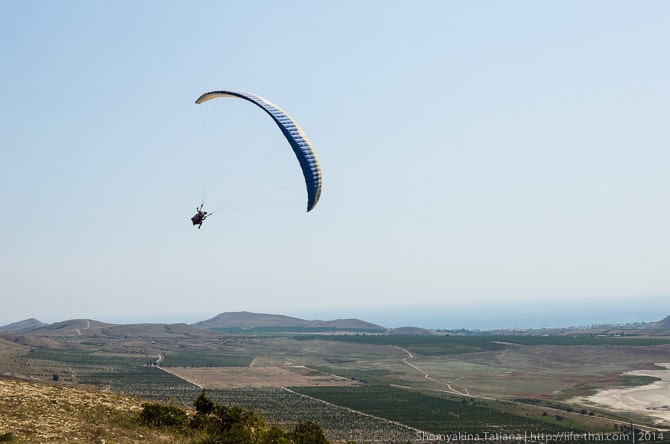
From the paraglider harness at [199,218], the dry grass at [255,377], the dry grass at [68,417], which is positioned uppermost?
the paraglider harness at [199,218]

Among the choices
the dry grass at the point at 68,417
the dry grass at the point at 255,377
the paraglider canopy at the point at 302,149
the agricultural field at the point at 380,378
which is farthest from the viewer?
the dry grass at the point at 255,377

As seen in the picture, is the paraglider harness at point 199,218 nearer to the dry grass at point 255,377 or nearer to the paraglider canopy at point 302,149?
the paraglider canopy at point 302,149

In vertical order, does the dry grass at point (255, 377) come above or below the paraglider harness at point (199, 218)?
below

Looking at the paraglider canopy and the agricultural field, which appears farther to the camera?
the agricultural field

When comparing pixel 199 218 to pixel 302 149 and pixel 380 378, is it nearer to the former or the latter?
pixel 302 149

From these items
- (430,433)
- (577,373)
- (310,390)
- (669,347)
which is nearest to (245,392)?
(310,390)

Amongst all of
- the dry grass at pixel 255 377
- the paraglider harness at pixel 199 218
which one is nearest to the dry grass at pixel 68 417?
the paraglider harness at pixel 199 218

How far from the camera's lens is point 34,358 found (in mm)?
132625

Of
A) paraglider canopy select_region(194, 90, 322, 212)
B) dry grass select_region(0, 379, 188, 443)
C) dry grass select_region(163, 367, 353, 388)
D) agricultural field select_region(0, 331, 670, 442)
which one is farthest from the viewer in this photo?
dry grass select_region(163, 367, 353, 388)

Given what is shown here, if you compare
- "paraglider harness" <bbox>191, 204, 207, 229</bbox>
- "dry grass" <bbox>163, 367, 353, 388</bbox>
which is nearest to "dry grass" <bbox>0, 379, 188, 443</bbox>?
"paraglider harness" <bbox>191, 204, 207, 229</bbox>

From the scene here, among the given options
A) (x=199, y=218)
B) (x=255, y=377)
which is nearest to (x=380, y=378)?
(x=255, y=377)

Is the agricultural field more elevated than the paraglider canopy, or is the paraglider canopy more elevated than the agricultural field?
the paraglider canopy

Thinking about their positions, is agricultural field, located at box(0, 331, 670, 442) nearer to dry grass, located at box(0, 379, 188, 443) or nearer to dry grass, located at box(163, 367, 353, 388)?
dry grass, located at box(163, 367, 353, 388)

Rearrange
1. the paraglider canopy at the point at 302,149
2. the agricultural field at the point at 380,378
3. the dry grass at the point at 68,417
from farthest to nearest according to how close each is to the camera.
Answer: the agricultural field at the point at 380,378
the paraglider canopy at the point at 302,149
the dry grass at the point at 68,417
